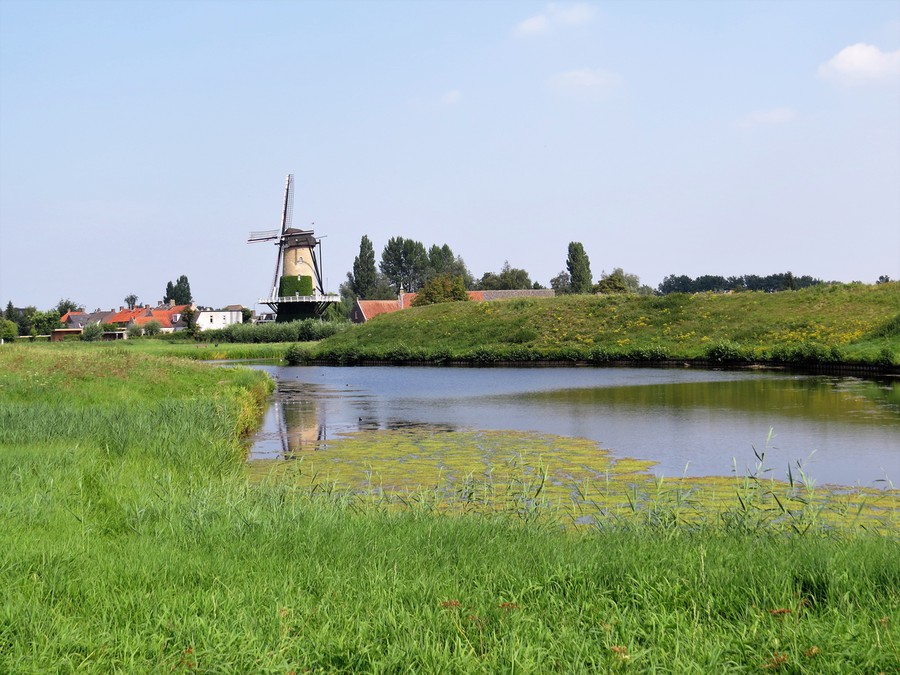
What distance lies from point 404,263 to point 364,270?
1324cm

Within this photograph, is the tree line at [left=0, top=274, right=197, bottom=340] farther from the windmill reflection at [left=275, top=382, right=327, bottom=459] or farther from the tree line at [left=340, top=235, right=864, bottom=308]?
the windmill reflection at [left=275, top=382, right=327, bottom=459]

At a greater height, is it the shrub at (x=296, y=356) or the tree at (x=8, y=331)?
the tree at (x=8, y=331)

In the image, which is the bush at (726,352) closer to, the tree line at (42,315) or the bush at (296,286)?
the bush at (296,286)

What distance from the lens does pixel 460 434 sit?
18703 millimetres

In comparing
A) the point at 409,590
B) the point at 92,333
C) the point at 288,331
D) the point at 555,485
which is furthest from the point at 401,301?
the point at 409,590

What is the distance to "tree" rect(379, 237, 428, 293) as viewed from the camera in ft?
436

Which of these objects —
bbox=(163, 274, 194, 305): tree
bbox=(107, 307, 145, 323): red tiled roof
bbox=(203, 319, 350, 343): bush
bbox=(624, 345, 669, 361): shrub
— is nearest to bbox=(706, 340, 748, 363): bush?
bbox=(624, 345, 669, 361): shrub

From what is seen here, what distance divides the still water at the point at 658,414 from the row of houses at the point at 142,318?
287 feet

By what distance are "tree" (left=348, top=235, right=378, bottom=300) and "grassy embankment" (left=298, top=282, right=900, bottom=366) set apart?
59973 millimetres

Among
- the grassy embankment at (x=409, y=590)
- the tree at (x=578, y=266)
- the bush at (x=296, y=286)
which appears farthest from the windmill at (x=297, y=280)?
the grassy embankment at (x=409, y=590)

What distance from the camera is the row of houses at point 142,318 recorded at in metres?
A: 117

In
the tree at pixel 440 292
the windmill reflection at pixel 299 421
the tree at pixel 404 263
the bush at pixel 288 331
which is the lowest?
the windmill reflection at pixel 299 421

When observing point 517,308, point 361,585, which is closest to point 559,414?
point 361,585

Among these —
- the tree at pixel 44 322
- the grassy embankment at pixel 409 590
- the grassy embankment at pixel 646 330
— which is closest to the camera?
the grassy embankment at pixel 409 590
